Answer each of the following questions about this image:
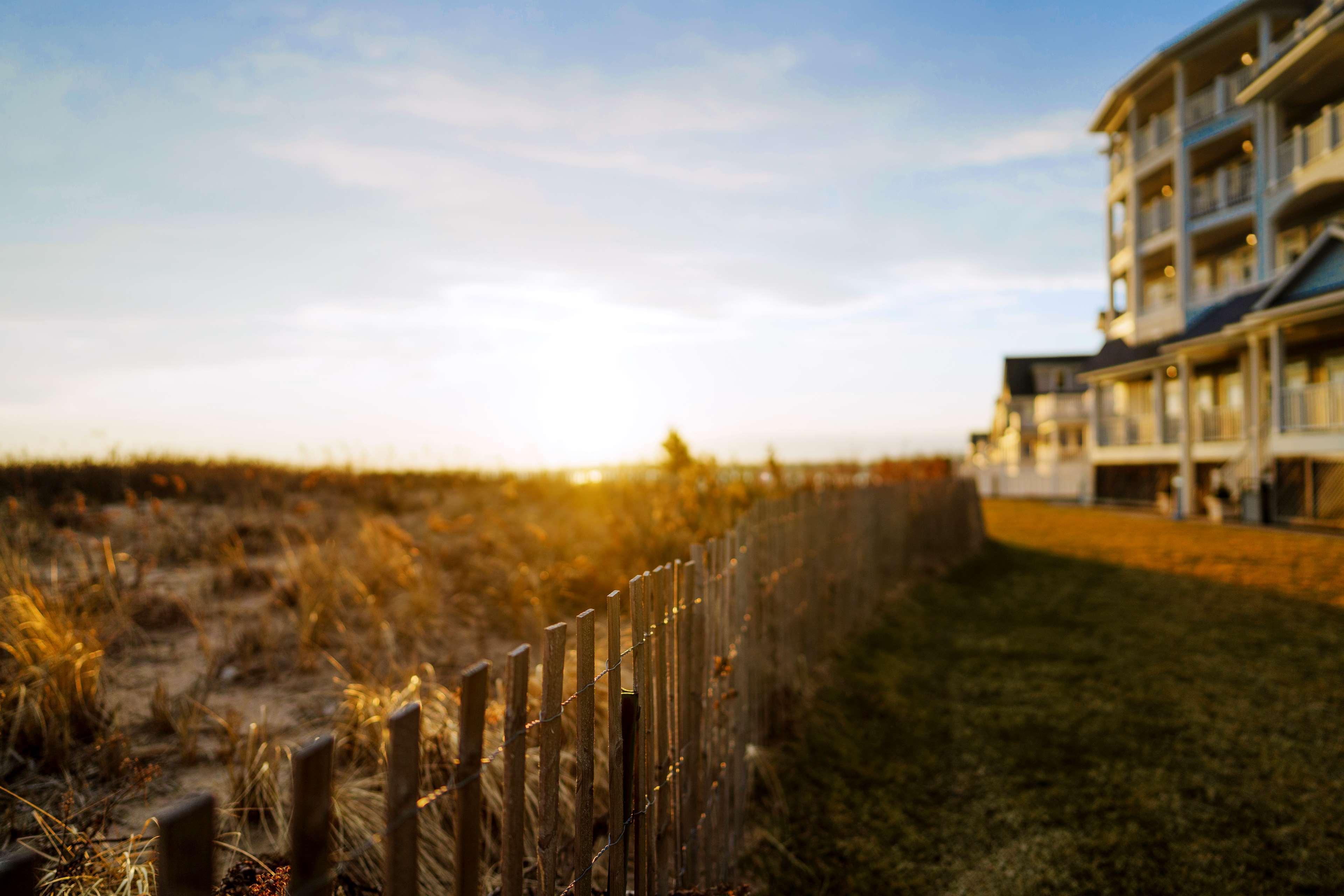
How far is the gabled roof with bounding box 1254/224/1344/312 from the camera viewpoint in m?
14.4

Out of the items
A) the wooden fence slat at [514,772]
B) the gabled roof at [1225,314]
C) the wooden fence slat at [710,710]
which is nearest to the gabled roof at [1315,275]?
the gabled roof at [1225,314]

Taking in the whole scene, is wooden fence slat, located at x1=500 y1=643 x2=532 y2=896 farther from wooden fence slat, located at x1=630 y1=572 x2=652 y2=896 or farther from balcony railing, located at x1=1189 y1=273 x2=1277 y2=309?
balcony railing, located at x1=1189 y1=273 x2=1277 y2=309

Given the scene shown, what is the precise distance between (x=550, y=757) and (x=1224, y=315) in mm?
22856

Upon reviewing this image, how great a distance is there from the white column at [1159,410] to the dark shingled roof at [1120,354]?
64cm

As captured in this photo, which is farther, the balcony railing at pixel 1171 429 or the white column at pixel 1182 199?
the white column at pixel 1182 199

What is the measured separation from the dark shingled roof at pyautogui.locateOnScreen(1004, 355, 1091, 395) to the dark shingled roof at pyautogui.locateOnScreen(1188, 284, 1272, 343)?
83.8 feet

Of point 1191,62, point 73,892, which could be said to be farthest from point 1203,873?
point 1191,62

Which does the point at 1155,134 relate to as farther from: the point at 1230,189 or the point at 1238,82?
the point at 1230,189

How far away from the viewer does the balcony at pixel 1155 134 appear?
75.1 feet

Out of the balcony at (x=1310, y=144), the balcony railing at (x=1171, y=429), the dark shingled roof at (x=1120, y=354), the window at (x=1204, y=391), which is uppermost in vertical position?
the balcony at (x=1310, y=144)

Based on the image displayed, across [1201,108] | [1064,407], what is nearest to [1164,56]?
[1201,108]

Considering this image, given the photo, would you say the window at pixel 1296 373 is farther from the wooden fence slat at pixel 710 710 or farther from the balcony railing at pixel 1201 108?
the wooden fence slat at pixel 710 710

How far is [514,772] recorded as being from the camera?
1.53m

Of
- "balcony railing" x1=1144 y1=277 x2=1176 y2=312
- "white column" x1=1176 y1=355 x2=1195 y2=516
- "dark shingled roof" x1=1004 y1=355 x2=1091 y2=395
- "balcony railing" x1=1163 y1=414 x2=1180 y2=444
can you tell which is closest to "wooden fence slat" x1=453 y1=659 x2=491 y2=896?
"white column" x1=1176 y1=355 x2=1195 y2=516
